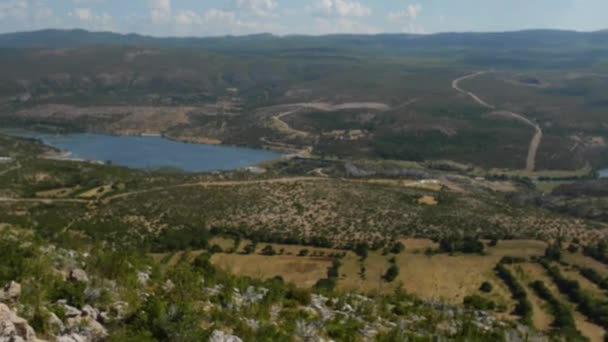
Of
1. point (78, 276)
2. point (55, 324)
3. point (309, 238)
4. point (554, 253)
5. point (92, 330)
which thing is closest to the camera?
point (55, 324)

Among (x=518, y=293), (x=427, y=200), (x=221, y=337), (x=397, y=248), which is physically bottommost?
(x=427, y=200)

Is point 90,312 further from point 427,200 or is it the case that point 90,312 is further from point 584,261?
point 427,200

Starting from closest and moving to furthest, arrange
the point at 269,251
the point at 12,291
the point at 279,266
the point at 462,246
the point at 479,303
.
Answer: the point at 12,291 < the point at 479,303 < the point at 279,266 < the point at 269,251 < the point at 462,246

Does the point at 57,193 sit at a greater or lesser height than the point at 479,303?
lesser

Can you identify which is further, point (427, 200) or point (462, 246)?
point (427, 200)

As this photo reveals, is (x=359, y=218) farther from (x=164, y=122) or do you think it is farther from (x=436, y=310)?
(x=164, y=122)

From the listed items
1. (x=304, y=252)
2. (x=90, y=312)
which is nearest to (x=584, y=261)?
(x=304, y=252)

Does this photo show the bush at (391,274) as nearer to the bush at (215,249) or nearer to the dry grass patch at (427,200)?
the bush at (215,249)
